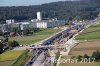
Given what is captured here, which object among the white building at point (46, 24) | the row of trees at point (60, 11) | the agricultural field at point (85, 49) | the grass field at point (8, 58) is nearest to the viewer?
the grass field at point (8, 58)

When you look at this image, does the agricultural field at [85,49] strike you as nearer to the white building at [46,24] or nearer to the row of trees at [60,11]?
the white building at [46,24]

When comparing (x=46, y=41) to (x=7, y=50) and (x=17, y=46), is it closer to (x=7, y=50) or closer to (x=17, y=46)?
(x=17, y=46)

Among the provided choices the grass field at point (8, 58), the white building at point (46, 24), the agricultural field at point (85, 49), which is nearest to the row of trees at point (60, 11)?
the white building at point (46, 24)

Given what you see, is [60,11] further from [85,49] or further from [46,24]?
[85,49]

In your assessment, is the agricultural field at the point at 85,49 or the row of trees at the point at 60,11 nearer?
the agricultural field at the point at 85,49

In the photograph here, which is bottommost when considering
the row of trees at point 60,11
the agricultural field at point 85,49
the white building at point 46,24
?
the white building at point 46,24

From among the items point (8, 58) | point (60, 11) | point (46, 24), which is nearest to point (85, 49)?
point (8, 58)

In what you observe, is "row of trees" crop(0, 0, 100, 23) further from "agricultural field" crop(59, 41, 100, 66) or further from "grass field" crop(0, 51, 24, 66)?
"grass field" crop(0, 51, 24, 66)

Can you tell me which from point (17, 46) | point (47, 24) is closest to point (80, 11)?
point (47, 24)
